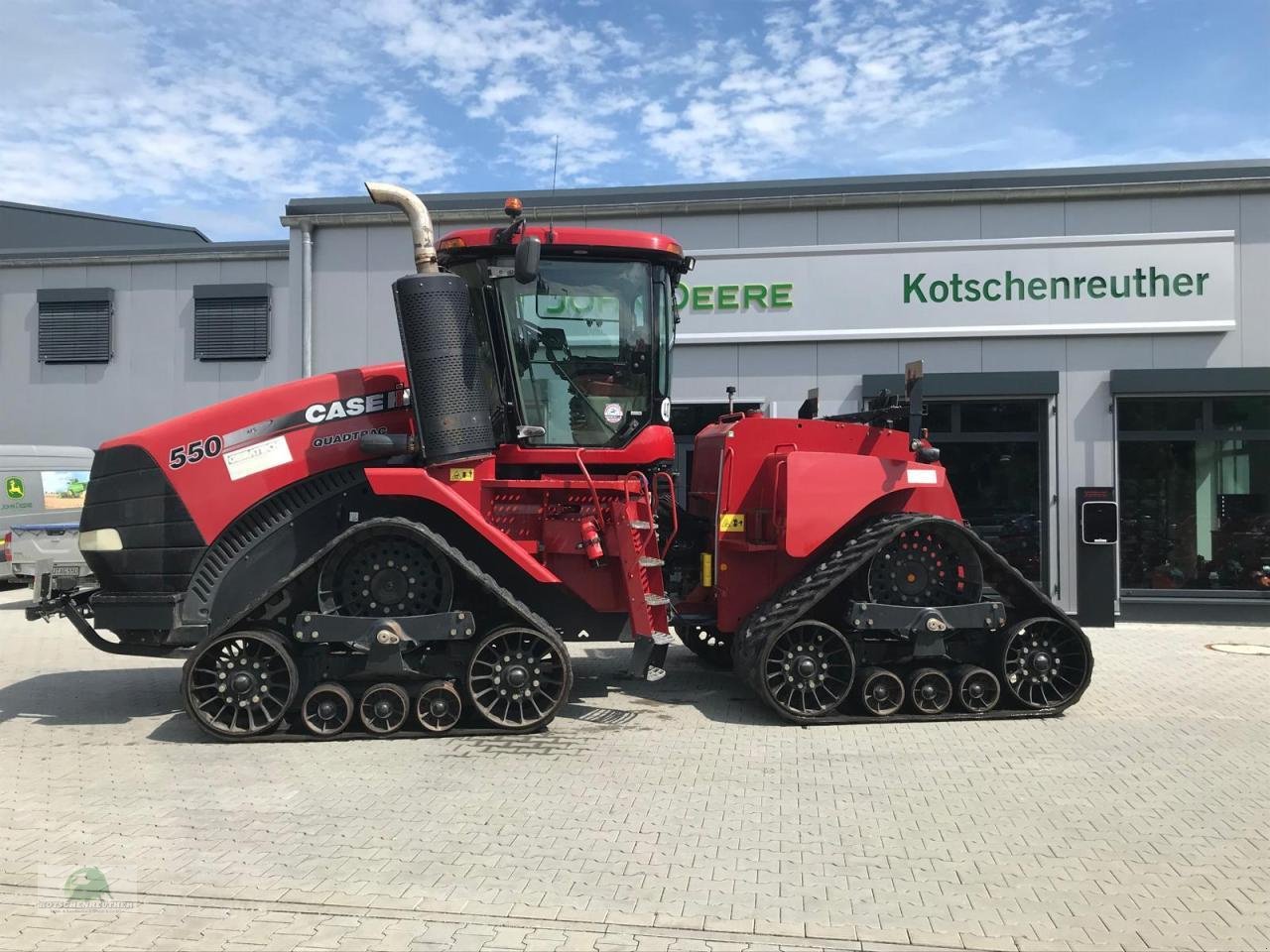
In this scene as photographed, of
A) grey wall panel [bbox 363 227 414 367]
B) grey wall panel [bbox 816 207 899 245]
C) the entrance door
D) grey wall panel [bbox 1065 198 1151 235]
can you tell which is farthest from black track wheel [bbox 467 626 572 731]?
grey wall panel [bbox 1065 198 1151 235]

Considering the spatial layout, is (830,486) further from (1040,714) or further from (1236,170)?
(1236,170)

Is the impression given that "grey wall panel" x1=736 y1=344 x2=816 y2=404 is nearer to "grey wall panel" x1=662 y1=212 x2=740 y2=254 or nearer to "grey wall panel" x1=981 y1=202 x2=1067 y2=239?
"grey wall panel" x1=662 y1=212 x2=740 y2=254

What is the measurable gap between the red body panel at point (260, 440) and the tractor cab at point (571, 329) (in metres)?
0.92

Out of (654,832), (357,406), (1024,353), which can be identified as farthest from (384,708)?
(1024,353)

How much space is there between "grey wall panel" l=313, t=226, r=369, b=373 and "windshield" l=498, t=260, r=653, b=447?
260 inches

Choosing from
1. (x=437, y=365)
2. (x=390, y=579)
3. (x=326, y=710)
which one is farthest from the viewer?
(x=437, y=365)

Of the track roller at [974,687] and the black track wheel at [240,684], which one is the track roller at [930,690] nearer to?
the track roller at [974,687]

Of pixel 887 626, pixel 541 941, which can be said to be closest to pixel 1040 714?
pixel 887 626

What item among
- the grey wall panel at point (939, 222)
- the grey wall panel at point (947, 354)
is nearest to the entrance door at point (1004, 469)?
the grey wall panel at point (947, 354)

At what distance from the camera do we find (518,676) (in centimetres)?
610

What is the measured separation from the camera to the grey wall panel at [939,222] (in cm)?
1167

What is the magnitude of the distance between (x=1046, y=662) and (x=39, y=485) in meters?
13.1

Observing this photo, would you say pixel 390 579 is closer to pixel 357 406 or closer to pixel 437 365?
pixel 357 406

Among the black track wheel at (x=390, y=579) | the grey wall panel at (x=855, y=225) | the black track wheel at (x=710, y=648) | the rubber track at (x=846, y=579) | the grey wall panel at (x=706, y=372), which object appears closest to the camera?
the black track wheel at (x=390, y=579)
